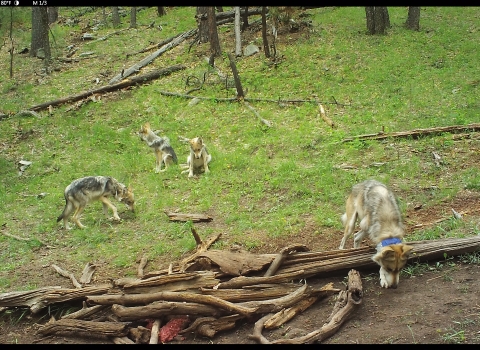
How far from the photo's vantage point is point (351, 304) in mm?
6438

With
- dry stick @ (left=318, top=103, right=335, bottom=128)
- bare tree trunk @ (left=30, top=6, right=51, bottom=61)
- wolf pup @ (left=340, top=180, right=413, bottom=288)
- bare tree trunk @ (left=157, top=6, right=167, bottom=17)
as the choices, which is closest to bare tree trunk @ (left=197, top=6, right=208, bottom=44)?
bare tree trunk @ (left=30, top=6, right=51, bottom=61)

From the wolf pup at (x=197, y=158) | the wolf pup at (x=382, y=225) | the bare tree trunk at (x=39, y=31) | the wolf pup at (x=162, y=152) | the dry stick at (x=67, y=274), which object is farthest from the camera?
the bare tree trunk at (x=39, y=31)

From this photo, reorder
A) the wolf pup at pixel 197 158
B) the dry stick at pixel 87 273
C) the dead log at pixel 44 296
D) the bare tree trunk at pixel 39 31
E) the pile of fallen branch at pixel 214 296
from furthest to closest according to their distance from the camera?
1. the bare tree trunk at pixel 39 31
2. the wolf pup at pixel 197 158
3. the dry stick at pixel 87 273
4. the dead log at pixel 44 296
5. the pile of fallen branch at pixel 214 296

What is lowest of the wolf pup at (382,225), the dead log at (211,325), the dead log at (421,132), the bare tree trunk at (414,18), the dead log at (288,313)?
the dead log at (211,325)

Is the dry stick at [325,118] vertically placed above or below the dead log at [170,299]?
above

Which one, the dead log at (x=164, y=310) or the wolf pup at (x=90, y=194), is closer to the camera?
the dead log at (x=164, y=310)

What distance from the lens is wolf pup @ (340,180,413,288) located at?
6.65m

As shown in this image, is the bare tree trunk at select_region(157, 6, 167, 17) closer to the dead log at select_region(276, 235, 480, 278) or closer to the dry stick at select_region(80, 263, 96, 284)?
the dry stick at select_region(80, 263, 96, 284)

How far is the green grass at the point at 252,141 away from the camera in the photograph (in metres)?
10.6

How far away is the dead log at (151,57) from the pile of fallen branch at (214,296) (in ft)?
48.8

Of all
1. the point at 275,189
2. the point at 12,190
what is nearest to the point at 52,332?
the point at 275,189

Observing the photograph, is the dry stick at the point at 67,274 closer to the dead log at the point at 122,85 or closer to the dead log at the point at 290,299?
the dead log at the point at 290,299

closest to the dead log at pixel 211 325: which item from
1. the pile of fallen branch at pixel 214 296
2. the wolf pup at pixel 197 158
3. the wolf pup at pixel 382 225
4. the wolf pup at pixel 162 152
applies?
the pile of fallen branch at pixel 214 296

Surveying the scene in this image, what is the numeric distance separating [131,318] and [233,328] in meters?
1.61
